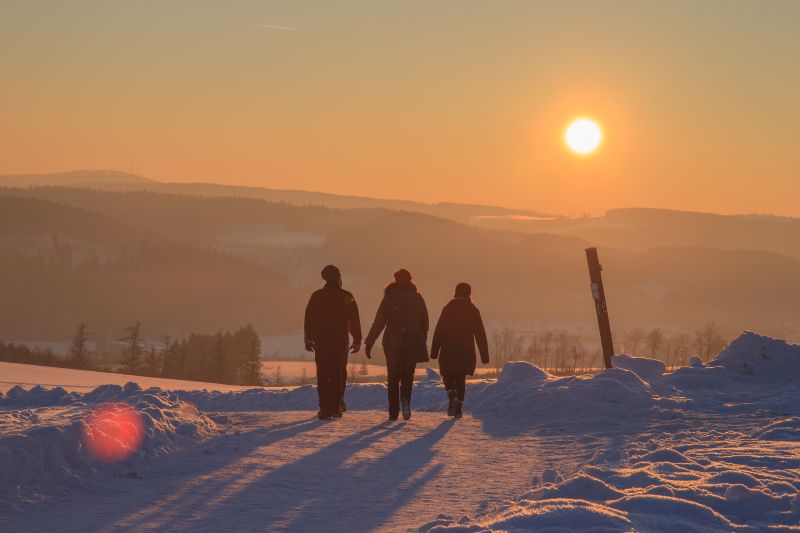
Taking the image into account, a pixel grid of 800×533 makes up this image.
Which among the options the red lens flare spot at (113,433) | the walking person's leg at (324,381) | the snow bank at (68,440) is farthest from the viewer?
the walking person's leg at (324,381)

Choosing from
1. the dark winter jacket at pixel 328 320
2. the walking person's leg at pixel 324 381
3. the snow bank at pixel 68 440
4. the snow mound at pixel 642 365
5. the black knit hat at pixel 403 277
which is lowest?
the snow bank at pixel 68 440

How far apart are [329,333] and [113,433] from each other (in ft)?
14.3

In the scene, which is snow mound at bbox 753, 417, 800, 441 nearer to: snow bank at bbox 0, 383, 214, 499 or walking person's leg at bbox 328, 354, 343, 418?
walking person's leg at bbox 328, 354, 343, 418

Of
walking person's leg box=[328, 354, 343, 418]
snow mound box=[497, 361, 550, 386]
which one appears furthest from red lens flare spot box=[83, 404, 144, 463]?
snow mound box=[497, 361, 550, 386]

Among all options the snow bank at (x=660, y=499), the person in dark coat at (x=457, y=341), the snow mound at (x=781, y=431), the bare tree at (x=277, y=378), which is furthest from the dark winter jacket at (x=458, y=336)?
the bare tree at (x=277, y=378)

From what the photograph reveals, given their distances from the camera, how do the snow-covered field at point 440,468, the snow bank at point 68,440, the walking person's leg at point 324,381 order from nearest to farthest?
the snow-covered field at point 440,468 < the snow bank at point 68,440 < the walking person's leg at point 324,381

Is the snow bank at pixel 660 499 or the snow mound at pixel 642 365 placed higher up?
the snow mound at pixel 642 365

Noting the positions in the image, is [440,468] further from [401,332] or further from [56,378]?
[56,378]

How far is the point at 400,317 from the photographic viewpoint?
14508mm

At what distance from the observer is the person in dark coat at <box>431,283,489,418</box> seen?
15.1 metres

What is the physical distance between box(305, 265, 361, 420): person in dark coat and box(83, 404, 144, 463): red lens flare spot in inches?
133

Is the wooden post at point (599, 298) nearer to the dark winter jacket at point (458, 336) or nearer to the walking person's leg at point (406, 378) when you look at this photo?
the dark winter jacket at point (458, 336)

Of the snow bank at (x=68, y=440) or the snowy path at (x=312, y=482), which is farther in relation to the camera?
the snow bank at (x=68, y=440)

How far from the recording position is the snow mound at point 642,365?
20172mm
